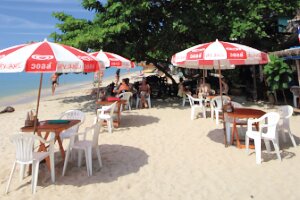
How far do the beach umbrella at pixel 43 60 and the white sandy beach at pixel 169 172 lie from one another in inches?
75.2

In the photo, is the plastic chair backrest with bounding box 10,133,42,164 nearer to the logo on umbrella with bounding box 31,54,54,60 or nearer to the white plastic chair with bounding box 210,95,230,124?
the logo on umbrella with bounding box 31,54,54,60

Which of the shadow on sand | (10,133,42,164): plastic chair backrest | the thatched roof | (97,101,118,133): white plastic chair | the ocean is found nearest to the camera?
(10,133,42,164): plastic chair backrest

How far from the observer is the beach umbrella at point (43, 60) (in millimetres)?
4188

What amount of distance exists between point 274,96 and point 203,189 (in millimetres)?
8822

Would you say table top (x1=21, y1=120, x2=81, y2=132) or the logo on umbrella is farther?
table top (x1=21, y1=120, x2=81, y2=132)

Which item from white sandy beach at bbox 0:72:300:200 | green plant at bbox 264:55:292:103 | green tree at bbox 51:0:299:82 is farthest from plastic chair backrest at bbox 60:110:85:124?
green plant at bbox 264:55:292:103

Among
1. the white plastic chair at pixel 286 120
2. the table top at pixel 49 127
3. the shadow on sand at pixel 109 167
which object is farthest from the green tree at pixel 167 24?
the table top at pixel 49 127

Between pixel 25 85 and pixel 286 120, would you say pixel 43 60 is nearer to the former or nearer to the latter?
pixel 286 120

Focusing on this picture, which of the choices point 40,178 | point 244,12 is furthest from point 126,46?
point 40,178

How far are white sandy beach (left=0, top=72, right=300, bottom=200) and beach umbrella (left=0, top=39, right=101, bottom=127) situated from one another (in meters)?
1.91

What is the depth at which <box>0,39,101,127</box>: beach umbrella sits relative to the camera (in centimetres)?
419

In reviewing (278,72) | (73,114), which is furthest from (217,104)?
(73,114)

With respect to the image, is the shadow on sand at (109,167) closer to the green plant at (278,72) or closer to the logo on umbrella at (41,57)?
the logo on umbrella at (41,57)

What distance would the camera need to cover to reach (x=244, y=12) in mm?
12180
